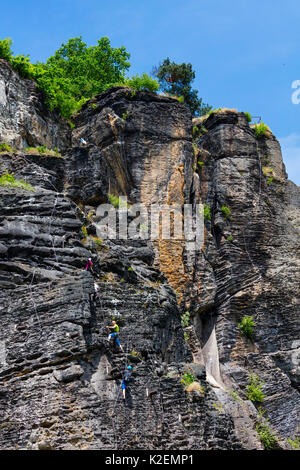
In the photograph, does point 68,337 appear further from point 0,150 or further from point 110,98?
point 110,98

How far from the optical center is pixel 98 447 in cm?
1341

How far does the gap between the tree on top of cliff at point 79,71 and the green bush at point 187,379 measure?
619 inches

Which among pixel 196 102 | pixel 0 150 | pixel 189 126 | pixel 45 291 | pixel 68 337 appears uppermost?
pixel 196 102

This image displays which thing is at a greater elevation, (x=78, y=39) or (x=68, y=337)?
(x=78, y=39)

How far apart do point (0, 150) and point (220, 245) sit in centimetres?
1013

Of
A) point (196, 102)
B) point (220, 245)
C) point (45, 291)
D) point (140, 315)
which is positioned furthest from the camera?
point (196, 102)

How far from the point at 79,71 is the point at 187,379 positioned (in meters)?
23.2

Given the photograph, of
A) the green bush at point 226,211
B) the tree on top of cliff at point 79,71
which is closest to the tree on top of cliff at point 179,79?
the tree on top of cliff at point 79,71

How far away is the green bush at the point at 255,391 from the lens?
2348 centimetres

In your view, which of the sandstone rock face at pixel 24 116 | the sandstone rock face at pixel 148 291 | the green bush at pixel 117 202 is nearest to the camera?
the sandstone rock face at pixel 148 291

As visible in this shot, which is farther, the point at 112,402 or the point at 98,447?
the point at 112,402

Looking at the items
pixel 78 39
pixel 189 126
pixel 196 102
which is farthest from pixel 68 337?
pixel 78 39

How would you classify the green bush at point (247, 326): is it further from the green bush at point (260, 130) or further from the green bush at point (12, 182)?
the green bush at point (12, 182)

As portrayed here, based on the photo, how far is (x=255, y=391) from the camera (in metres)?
23.6
